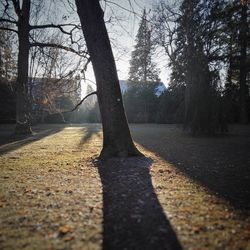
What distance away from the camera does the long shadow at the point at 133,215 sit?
9.65 ft

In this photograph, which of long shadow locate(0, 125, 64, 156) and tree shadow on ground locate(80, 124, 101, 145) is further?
tree shadow on ground locate(80, 124, 101, 145)

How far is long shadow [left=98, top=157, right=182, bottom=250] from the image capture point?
9.65 feet

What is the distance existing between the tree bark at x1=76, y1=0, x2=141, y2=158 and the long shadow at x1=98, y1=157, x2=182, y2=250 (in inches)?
63.9

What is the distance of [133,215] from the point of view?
363cm

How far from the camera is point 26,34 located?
15570mm

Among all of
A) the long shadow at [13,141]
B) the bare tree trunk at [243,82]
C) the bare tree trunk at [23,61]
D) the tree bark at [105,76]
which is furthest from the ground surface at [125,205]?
the bare tree trunk at [243,82]

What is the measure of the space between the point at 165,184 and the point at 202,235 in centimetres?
208

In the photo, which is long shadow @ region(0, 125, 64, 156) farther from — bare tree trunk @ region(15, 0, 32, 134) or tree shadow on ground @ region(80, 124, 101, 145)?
tree shadow on ground @ region(80, 124, 101, 145)

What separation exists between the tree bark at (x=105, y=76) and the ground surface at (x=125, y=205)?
2.32 ft

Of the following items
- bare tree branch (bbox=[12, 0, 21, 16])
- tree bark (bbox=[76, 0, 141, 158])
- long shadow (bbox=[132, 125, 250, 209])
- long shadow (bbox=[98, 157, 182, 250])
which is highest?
bare tree branch (bbox=[12, 0, 21, 16])

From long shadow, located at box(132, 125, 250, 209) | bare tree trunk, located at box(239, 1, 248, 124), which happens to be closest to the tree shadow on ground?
long shadow, located at box(132, 125, 250, 209)

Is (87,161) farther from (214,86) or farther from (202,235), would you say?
(214,86)

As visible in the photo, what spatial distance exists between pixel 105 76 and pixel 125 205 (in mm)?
4194

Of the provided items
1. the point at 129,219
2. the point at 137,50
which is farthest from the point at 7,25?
the point at 137,50
